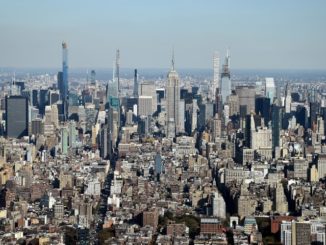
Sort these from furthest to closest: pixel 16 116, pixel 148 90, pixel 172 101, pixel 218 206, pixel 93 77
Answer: pixel 148 90
pixel 172 101
pixel 93 77
pixel 16 116
pixel 218 206

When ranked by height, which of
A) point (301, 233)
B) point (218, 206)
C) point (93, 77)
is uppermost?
point (93, 77)

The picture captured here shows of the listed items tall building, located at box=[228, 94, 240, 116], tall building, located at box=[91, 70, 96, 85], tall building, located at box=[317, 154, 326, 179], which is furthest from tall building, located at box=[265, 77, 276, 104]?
tall building, located at box=[317, 154, 326, 179]

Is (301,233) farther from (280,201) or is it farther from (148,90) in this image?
(148,90)

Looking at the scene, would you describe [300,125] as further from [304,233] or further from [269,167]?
[304,233]

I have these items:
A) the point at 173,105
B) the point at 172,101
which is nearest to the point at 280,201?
the point at 173,105

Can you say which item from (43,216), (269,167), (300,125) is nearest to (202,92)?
(300,125)

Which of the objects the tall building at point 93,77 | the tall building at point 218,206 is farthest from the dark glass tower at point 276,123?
the tall building at point 218,206

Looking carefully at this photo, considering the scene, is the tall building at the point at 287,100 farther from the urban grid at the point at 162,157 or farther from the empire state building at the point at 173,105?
the empire state building at the point at 173,105
